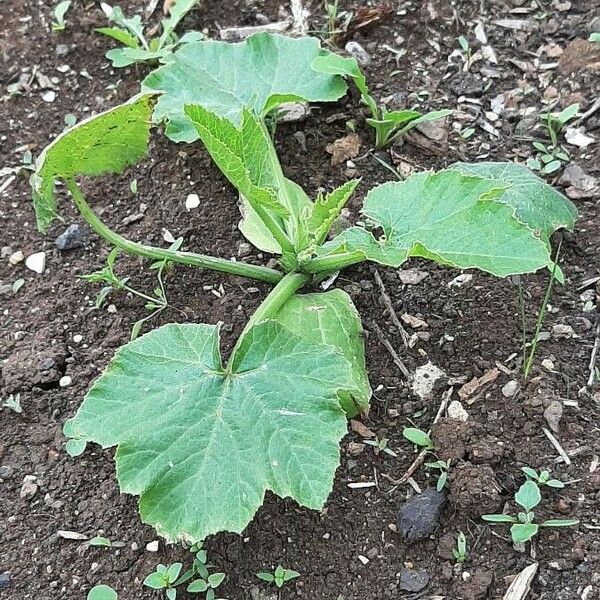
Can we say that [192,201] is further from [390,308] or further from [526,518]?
[526,518]

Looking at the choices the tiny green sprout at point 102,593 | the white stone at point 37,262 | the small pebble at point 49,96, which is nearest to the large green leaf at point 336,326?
the tiny green sprout at point 102,593

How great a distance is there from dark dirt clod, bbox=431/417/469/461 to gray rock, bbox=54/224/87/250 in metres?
1.20

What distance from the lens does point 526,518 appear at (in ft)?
6.37

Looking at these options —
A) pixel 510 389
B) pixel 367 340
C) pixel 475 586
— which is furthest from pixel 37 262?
pixel 475 586

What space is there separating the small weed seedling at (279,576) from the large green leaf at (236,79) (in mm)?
1224

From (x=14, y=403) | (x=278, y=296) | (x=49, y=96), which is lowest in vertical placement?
(x=14, y=403)

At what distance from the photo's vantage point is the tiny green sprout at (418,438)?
2094 mm

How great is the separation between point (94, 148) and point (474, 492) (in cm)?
129

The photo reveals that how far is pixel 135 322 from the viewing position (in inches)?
94.0

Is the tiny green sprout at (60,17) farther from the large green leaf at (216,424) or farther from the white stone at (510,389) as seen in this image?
the white stone at (510,389)

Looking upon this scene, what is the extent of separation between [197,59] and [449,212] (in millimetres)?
1030

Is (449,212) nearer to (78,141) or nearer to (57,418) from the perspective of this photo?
(78,141)

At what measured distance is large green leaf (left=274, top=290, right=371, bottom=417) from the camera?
83.1 inches

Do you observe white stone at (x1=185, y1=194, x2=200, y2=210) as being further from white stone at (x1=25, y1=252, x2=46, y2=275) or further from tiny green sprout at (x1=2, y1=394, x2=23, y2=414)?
tiny green sprout at (x1=2, y1=394, x2=23, y2=414)
